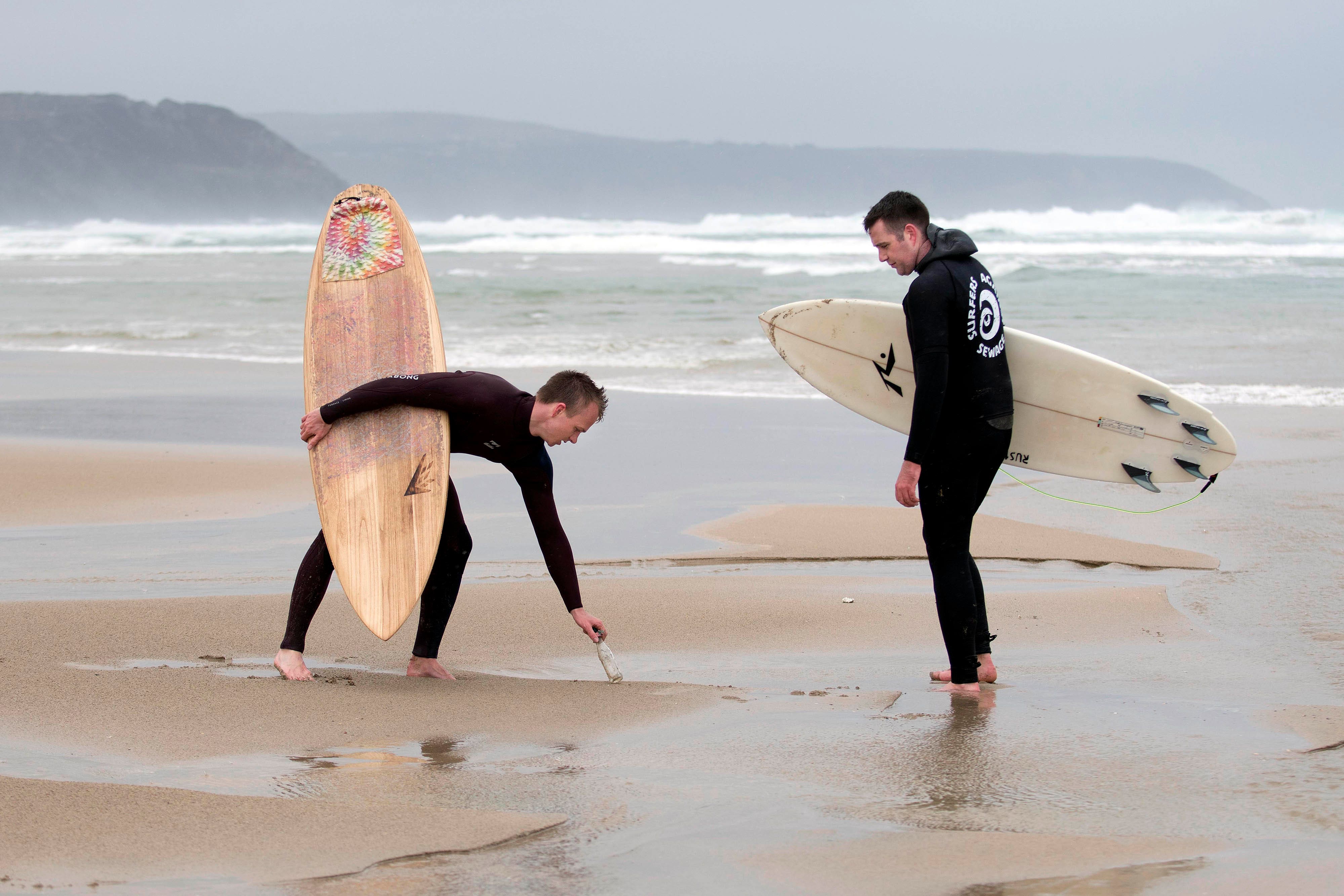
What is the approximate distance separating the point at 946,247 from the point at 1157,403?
5.05 feet

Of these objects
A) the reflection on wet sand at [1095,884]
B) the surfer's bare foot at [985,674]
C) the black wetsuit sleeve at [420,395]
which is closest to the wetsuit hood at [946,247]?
the surfer's bare foot at [985,674]

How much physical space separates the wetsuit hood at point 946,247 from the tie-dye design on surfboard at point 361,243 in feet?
6.19

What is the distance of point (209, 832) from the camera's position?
229 centimetres

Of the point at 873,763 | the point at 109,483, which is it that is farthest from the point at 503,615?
the point at 109,483

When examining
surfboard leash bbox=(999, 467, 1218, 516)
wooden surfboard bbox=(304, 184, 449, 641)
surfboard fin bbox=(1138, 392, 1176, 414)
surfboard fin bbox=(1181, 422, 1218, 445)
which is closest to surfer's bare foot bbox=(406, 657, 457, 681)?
wooden surfboard bbox=(304, 184, 449, 641)

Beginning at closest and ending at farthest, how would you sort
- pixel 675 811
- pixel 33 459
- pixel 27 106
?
pixel 675 811, pixel 33 459, pixel 27 106

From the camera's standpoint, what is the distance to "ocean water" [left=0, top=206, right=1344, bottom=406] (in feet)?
39.2

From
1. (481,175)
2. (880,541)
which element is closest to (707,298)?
(880,541)

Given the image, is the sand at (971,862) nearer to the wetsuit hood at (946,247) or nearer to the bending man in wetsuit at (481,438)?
the bending man in wetsuit at (481,438)

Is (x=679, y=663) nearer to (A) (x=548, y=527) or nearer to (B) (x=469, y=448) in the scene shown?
(A) (x=548, y=527)

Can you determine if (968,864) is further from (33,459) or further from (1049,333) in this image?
(1049,333)

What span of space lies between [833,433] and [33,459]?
16.4 feet

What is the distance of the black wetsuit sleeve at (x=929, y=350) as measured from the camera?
337 centimetres

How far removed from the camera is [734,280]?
78.5 ft
